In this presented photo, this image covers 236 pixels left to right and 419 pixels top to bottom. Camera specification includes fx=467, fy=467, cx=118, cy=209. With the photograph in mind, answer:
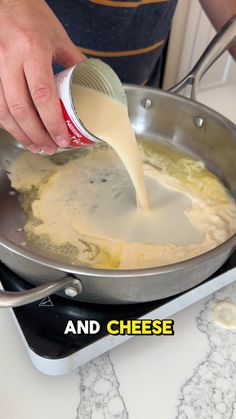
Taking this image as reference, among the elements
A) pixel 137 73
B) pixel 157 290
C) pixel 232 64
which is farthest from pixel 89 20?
pixel 232 64

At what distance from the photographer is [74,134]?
0.58 metres

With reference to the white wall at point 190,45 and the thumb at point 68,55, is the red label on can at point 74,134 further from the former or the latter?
the white wall at point 190,45

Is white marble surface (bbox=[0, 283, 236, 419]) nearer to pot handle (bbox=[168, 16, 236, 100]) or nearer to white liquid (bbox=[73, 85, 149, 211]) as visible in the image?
white liquid (bbox=[73, 85, 149, 211])

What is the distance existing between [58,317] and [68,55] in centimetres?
34

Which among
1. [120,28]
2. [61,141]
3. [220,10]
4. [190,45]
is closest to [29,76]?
[61,141]

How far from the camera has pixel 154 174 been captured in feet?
2.75

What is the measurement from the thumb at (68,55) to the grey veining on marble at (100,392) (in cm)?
38

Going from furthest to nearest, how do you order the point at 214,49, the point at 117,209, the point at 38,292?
the point at 214,49, the point at 117,209, the point at 38,292

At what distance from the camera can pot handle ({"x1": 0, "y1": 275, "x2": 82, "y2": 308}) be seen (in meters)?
0.48

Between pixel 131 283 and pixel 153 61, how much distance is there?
0.68 m

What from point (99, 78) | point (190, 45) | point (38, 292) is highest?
point (99, 78)

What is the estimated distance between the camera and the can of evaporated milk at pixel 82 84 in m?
0.55

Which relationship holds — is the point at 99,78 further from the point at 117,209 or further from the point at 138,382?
the point at 138,382

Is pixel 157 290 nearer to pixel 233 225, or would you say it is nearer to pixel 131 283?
pixel 131 283
